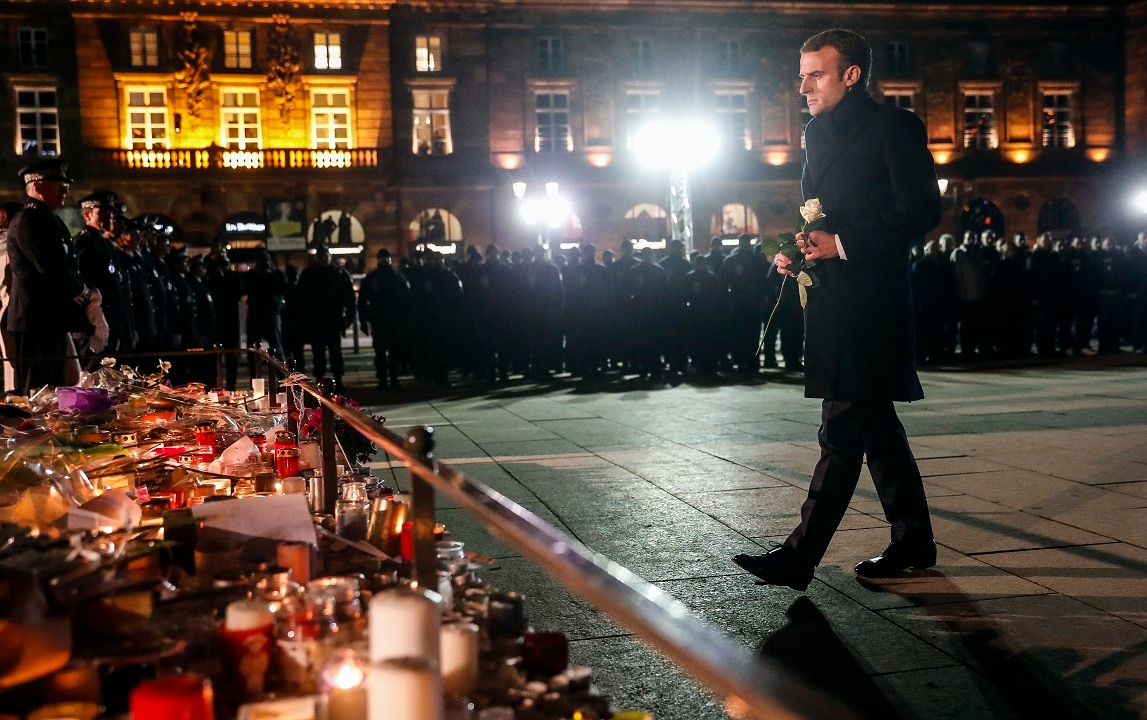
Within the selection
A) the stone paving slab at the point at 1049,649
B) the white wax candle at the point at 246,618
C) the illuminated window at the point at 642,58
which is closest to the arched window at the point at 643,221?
the illuminated window at the point at 642,58

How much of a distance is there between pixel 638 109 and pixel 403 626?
4309 cm

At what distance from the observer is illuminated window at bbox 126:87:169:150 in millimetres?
39312

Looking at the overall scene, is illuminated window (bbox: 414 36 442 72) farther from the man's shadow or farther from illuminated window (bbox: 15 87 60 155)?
the man's shadow

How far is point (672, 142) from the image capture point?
39.8m

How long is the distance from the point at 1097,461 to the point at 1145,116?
4447 centimetres

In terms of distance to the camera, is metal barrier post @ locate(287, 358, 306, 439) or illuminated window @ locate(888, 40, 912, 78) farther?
illuminated window @ locate(888, 40, 912, 78)

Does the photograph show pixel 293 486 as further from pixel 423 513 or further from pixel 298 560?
pixel 423 513

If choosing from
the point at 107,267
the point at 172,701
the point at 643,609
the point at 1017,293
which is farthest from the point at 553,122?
the point at 643,609

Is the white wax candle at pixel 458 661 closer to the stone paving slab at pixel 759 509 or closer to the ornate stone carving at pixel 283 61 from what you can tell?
the stone paving slab at pixel 759 509

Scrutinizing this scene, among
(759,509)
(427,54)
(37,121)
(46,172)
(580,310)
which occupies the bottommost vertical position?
(759,509)

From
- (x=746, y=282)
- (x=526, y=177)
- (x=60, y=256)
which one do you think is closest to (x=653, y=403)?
(x=746, y=282)

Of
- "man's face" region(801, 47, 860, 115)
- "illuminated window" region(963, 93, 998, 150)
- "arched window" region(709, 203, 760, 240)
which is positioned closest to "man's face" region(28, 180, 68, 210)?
"man's face" region(801, 47, 860, 115)

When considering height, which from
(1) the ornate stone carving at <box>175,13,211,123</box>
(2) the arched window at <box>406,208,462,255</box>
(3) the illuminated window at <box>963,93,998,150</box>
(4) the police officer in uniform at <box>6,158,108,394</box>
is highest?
(1) the ornate stone carving at <box>175,13,211,123</box>

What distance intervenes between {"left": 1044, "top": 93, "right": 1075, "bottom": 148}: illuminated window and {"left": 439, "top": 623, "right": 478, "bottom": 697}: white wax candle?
49.6 m
